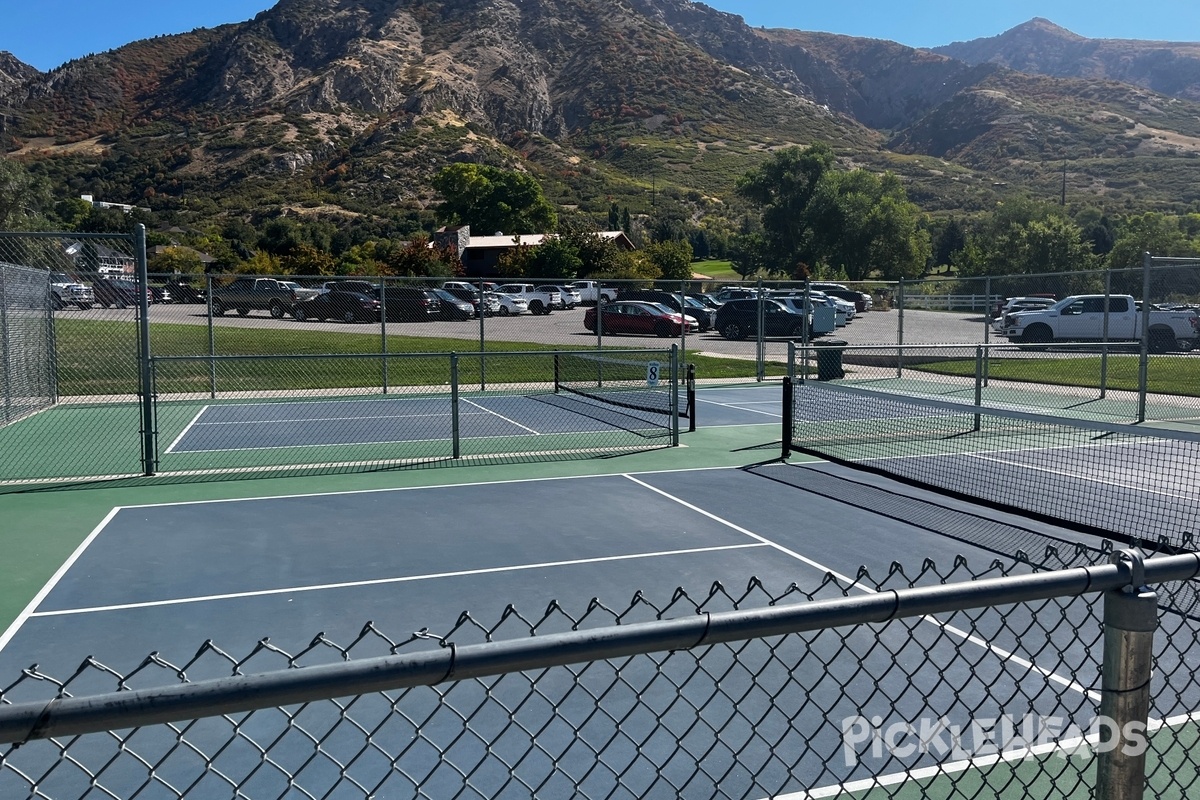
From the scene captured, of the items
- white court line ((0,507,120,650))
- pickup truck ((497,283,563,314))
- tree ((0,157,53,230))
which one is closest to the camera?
white court line ((0,507,120,650))

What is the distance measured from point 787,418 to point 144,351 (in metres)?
9.02

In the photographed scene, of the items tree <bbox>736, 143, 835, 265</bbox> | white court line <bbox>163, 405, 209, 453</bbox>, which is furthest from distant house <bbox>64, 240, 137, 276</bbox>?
tree <bbox>736, 143, 835, 265</bbox>

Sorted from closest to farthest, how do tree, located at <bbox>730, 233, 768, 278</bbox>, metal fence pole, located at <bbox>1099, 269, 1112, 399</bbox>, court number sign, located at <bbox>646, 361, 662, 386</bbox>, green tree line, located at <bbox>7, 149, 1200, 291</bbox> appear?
court number sign, located at <bbox>646, 361, 662, 386</bbox>
metal fence pole, located at <bbox>1099, 269, 1112, 399</bbox>
green tree line, located at <bbox>7, 149, 1200, 291</bbox>
tree, located at <bbox>730, 233, 768, 278</bbox>

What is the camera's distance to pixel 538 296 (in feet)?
158

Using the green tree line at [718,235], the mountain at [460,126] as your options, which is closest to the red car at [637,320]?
the green tree line at [718,235]

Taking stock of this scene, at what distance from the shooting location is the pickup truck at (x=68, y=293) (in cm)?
1780

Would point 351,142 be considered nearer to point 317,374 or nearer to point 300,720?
point 317,374

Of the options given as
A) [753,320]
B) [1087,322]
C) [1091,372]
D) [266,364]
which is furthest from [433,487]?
[753,320]

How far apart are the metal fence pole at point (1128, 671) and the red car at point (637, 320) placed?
32378 mm

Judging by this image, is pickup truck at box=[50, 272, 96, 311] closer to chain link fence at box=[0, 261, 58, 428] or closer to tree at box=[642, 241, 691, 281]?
chain link fence at box=[0, 261, 58, 428]

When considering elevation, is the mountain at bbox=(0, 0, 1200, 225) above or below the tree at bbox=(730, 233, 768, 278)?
above

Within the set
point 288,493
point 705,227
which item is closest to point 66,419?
point 288,493

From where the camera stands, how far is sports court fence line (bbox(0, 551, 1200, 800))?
2348mm

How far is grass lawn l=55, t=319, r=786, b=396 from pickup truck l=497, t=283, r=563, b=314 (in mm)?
12335
